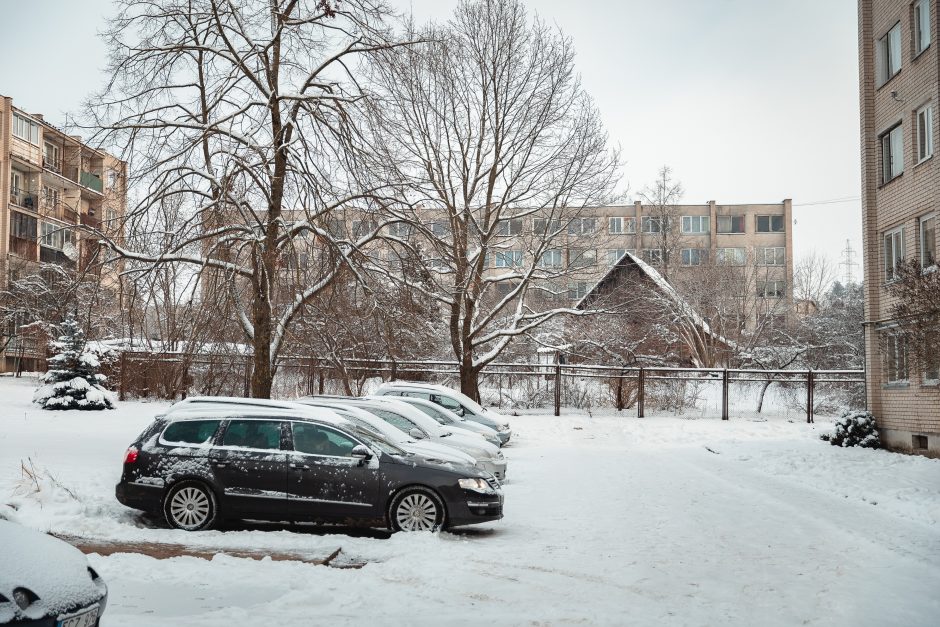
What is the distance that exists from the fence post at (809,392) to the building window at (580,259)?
8529mm

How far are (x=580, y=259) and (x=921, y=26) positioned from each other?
12.9 meters

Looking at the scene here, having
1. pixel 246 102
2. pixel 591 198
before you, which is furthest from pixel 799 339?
pixel 246 102

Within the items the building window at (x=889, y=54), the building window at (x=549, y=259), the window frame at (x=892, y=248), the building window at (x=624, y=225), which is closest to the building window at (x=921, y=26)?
the building window at (x=889, y=54)

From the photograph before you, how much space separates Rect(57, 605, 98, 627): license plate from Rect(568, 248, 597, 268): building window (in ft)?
85.9

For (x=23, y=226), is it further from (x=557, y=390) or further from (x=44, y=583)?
(x=44, y=583)

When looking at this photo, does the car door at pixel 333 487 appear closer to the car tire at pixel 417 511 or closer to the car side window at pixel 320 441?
the car side window at pixel 320 441

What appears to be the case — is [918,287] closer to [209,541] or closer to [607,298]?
[209,541]

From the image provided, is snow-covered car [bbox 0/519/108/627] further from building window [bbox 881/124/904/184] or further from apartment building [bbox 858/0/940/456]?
building window [bbox 881/124/904/184]

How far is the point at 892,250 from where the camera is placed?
76.1 feet

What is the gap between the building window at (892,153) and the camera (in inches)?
895

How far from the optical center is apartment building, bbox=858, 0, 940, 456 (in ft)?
68.7

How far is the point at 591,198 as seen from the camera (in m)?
29.9

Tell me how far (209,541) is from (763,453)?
1559cm

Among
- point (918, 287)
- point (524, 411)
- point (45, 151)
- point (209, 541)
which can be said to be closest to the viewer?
point (209, 541)
